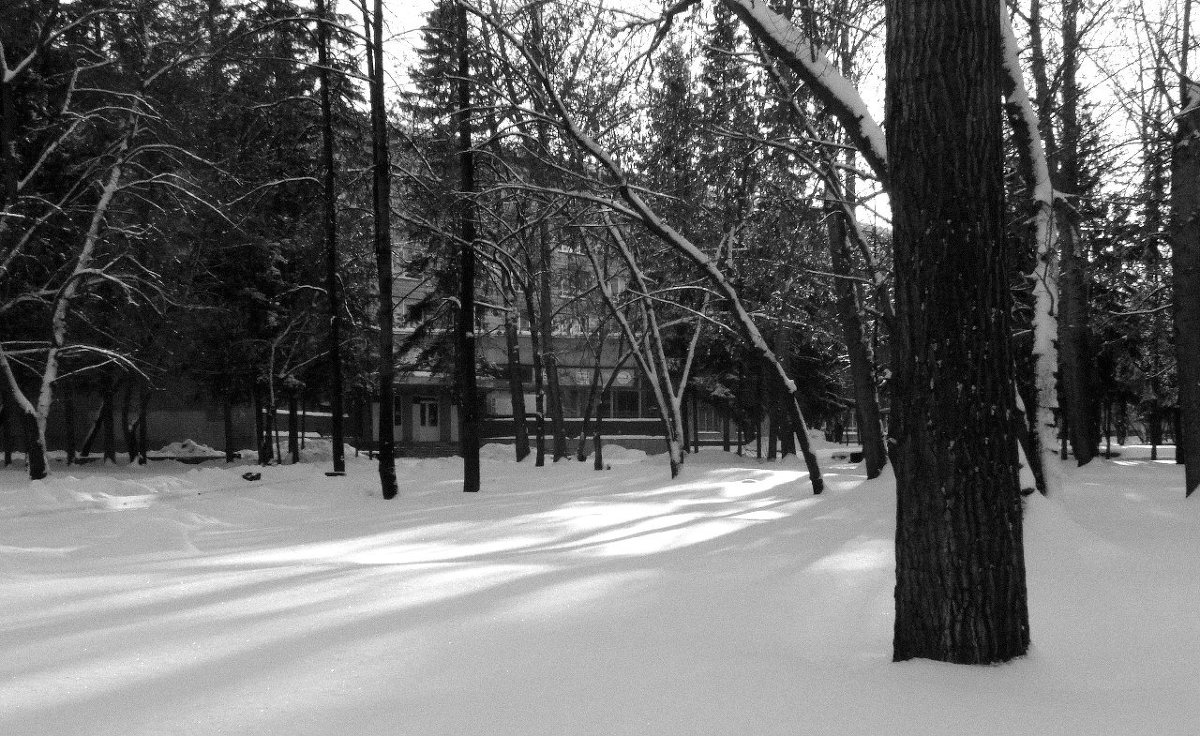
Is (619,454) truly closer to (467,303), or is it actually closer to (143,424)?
(143,424)

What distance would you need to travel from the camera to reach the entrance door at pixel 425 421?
174 ft

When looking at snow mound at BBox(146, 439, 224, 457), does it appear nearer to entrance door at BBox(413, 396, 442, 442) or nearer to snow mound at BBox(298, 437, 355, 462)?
snow mound at BBox(298, 437, 355, 462)

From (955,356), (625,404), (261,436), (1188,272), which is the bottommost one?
(261,436)

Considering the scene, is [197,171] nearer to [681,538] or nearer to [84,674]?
[681,538]

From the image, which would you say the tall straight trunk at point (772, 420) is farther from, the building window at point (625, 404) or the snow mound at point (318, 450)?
the building window at point (625, 404)

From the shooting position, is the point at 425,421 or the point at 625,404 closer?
the point at 425,421

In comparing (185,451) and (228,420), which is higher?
(228,420)

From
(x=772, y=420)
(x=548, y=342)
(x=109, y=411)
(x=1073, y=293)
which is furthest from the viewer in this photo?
(x=772, y=420)

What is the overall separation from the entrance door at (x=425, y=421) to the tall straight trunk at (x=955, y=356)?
49665 mm

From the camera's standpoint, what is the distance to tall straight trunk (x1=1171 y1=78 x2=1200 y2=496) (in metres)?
12.8

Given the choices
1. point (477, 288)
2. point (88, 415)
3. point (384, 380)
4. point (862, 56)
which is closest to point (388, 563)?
point (384, 380)

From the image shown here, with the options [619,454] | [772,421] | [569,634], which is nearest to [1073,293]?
[772,421]

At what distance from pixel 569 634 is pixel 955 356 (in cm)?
252

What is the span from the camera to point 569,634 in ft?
17.2
